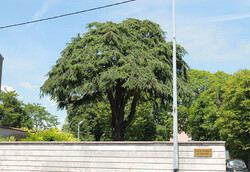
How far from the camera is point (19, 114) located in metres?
58.4

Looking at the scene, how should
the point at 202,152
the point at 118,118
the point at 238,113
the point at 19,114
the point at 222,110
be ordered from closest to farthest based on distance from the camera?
the point at 202,152 → the point at 118,118 → the point at 238,113 → the point at 222,110 → the point at 19,114

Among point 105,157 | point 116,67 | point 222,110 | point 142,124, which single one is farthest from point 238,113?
point 105,157

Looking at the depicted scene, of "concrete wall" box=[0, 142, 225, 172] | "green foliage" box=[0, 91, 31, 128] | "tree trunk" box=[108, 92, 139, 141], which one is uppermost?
"green foliage" box=[0, 91, 31, 128]

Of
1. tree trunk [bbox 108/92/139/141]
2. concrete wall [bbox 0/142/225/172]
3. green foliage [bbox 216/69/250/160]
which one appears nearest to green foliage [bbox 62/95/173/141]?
green foliage [bbox 216/69/250/160]

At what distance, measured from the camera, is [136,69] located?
25094 millimetres

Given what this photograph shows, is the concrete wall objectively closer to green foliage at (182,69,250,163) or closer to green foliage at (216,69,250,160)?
green foliage at (182,69,250,163)

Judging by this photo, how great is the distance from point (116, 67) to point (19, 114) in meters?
38.7

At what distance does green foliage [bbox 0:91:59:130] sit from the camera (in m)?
57.1

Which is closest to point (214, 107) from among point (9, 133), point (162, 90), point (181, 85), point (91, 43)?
point (181, 85)

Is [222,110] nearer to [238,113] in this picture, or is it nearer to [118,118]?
[238,113]

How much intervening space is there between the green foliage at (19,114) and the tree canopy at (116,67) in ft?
102

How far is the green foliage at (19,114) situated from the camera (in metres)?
57.1

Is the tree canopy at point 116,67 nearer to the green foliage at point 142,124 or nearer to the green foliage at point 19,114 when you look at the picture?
the green foliage at point 142,124

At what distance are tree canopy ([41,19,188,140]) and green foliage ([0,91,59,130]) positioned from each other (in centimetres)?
3115
